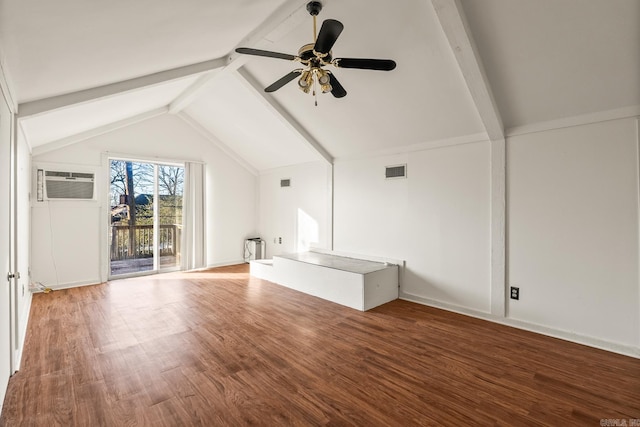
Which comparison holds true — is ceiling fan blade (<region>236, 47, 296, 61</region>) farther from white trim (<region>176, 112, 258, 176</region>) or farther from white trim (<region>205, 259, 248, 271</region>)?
white trim (<region>205, 259, 248, 271</region>)

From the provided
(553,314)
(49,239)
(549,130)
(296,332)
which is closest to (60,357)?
(296,332)

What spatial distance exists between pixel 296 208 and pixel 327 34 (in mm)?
4148

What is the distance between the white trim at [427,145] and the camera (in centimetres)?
347

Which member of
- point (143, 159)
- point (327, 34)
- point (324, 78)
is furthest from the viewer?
point (143, 159)

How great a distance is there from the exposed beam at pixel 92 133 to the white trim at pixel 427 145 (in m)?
3.63

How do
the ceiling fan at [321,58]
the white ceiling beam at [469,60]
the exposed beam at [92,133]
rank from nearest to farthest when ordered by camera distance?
1. the ceiling fan at [321,58]
2. the white ceiling beam at [469,60]
3. the exposed beam at [92,133]

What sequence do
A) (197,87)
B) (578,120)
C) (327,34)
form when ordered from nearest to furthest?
(327,34), (578,120), (197,87)

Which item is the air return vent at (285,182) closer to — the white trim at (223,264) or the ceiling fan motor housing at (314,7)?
the white trim at (223,264)

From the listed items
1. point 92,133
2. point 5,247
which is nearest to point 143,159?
point 92,133

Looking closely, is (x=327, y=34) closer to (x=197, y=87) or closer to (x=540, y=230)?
(x=540, y=230)

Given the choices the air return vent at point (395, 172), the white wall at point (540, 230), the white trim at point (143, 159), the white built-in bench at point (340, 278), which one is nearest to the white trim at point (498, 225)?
the white wall at point (540, 230)

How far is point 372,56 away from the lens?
3.04 m

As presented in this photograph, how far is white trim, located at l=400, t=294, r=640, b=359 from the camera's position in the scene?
2.65 metres

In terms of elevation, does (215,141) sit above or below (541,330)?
above
